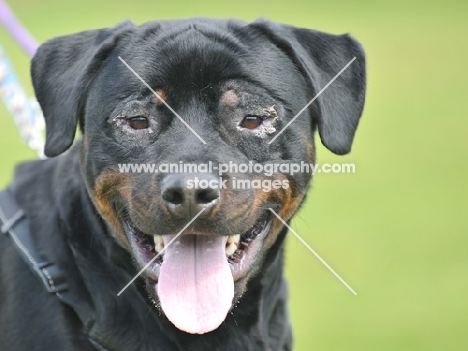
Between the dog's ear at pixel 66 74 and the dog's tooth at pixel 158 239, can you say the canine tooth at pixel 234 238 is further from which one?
the dog's ear at pixel 66 74

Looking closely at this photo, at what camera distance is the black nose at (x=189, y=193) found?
2959 millimetres

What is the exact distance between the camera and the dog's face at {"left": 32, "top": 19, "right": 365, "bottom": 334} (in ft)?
10.3

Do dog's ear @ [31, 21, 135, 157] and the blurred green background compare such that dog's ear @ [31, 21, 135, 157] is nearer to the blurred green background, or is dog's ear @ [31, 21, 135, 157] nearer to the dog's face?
the dog's face

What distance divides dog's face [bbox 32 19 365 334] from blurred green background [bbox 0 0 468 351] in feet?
2.21

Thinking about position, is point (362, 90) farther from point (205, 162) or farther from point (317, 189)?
point (317, 189)

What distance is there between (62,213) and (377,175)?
657 centimetres

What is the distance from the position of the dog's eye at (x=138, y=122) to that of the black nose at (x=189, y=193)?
0.39m

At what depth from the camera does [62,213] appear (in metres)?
3.41

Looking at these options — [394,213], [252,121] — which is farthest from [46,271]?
[394,213]

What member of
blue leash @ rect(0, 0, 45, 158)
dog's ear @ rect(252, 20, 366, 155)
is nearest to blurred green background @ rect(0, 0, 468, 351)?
dog's ear @ rect(252, 20, 366, 155)

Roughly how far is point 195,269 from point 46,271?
574 mm

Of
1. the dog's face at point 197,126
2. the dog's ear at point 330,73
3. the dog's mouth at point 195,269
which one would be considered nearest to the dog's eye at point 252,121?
the dog's face at point 197,126

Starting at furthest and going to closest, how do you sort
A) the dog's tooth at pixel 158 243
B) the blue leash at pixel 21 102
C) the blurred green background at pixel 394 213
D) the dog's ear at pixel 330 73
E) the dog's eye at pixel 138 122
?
the blurred green background at pixel 394 213, the blue leash at pixel 21 102, the dog's ear at pixel 330 73, the dog's eye at pixel 138 122, the dog's tooth at pixel 158 243

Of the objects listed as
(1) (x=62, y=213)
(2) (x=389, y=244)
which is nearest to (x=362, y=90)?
(1) (x=62, y=213)
